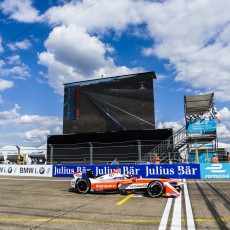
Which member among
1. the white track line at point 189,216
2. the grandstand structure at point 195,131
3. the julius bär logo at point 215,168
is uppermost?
the grandstand structure at point 195,131

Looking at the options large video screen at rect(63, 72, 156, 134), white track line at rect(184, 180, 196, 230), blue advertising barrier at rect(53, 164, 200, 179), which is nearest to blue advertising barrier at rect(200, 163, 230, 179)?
blue advertising barrier at rect(53, 164, 200, 179)

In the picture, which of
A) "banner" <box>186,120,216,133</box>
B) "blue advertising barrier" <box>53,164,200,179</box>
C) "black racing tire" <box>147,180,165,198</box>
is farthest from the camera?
"banner" <box>186,120,216,133</box>

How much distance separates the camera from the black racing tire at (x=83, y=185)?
11870 millimetres

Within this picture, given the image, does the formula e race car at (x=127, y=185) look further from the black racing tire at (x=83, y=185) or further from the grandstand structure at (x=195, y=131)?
the grandstand structure at (x=195, y=131)

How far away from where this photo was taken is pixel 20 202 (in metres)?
9.41

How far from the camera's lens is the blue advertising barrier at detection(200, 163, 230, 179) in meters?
17.4

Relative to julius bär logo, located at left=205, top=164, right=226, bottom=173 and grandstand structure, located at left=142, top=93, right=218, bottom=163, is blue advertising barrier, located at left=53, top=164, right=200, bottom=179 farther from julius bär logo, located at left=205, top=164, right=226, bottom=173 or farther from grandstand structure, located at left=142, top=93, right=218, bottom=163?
grandstand structure, located at left=142, top=93, right=218, bottom=163

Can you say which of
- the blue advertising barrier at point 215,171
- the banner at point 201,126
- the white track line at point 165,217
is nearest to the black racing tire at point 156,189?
the white track line at point 165,217

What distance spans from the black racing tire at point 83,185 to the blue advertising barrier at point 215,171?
28.7ft

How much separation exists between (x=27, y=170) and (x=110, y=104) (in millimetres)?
9689

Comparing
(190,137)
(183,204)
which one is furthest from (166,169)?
(183,204)

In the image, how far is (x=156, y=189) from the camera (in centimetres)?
1055

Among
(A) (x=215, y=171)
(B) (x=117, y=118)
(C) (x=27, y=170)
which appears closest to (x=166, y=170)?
(A) (x=215, y=171)

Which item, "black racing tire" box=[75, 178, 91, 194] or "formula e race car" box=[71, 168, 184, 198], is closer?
"formula e race car" box=[71, 168, 184, 198]
